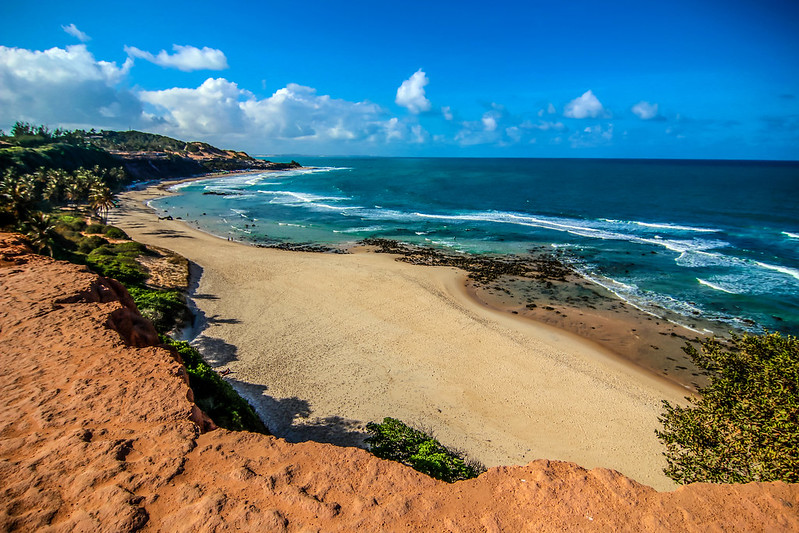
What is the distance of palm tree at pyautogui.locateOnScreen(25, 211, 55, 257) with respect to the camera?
24.8m

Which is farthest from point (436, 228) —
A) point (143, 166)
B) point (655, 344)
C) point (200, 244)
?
point (143, 166)

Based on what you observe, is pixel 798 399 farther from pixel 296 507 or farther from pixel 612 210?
pixel 612 210

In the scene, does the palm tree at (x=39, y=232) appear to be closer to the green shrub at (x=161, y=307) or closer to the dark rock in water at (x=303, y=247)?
the green shrub at (x=161, y=307)

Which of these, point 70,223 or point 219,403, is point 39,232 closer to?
point 70,223

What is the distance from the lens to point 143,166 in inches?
4656

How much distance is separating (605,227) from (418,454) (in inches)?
2203

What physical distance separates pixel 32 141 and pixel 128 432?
4714 inches

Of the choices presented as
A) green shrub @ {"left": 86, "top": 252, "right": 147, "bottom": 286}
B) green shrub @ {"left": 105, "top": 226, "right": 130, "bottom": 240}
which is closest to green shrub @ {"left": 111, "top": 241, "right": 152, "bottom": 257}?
green shrub @ {"left": 86, "top": 252, "right": 147, "bottom": 286}

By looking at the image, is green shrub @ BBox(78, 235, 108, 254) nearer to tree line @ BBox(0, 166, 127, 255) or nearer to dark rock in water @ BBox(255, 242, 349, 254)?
tree line @ BBox(0, 166, 127, 255)

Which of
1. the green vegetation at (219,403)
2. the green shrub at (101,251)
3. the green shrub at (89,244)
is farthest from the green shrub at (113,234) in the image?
the green vegetation at (219,403)

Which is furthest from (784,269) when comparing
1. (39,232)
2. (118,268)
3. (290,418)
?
(39,232)

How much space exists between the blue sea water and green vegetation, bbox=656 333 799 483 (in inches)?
821

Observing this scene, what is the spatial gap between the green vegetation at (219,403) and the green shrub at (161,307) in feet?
26.6

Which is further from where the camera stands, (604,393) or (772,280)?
(772,280)
